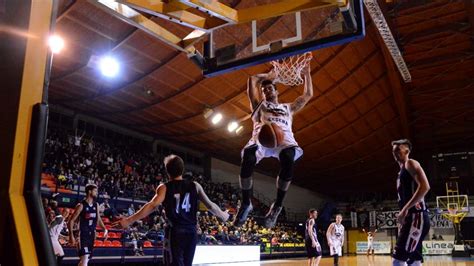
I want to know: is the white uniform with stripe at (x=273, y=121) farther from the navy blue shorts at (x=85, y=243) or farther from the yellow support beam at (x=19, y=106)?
the navy blue shorts at (x=85, y=243)

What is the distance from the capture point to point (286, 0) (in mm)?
4660

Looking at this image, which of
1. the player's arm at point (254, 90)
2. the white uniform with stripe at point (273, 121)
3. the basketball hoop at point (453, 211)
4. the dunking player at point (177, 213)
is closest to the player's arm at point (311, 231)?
the white uniform with stripe at point (273, 121)

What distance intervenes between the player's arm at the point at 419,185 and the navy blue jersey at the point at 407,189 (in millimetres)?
120

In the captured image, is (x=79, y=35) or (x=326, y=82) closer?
(x=79, y=35)

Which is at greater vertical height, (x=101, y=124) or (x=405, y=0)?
(x=405, y=0)

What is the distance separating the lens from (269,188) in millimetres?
37438

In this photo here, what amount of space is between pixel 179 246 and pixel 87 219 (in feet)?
15.8

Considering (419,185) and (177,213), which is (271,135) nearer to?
(177,213)

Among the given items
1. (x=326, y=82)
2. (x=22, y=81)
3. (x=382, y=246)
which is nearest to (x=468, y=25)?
(x=326, y=82)

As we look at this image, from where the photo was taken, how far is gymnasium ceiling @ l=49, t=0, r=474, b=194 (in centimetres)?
1786

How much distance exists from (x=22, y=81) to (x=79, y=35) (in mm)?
14574

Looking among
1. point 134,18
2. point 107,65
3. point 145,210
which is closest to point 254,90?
point 134,18

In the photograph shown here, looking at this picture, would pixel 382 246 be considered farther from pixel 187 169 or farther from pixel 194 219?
pixel 194 219

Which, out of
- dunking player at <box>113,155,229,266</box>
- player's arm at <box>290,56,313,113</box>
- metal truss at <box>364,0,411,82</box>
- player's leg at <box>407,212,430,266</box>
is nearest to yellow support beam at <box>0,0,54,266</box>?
dunking player at <box>113,155,229,266</box>
